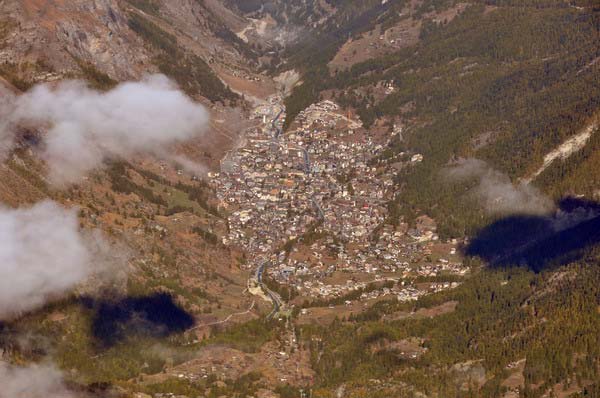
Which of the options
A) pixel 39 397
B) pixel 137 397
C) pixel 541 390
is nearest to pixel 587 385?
pixel 541 390

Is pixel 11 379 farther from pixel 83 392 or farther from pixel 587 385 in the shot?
pixel 587 385

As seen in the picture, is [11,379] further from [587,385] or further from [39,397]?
[587,385]

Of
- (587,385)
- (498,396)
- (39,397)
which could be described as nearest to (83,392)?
(39,397)

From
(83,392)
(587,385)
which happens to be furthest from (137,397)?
(587,385)

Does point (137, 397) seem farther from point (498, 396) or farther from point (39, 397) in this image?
point (498, 396)

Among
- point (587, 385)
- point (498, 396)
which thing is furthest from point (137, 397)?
point (587, 385)
